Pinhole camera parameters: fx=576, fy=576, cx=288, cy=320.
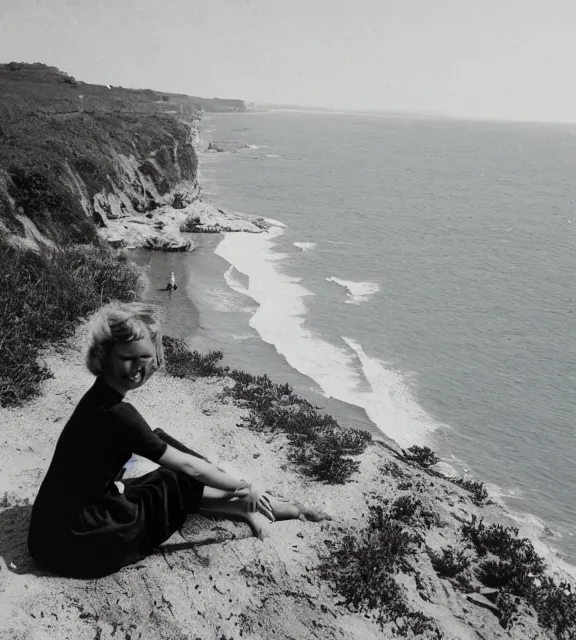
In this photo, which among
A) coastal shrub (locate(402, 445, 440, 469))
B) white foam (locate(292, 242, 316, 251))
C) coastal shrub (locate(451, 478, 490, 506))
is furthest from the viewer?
white foam (locate(292, 242, 316, 251))

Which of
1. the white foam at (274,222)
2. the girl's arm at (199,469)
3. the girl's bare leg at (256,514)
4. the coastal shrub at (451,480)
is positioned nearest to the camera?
the girl's arm at (199,469)

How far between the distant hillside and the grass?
330 inches

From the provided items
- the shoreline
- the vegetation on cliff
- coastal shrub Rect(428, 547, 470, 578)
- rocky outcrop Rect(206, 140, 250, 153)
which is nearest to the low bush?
coastal shrub Rect(428, 547, 470, 578)

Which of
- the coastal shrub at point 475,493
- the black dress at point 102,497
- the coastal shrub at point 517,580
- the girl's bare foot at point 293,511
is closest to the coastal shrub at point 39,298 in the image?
the black dress at point 102,497

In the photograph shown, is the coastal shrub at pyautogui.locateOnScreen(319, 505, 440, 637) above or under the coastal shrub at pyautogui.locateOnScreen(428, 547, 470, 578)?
above

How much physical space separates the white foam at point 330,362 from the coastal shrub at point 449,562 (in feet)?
23.3

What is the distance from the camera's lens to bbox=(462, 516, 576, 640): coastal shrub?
21.4 ft

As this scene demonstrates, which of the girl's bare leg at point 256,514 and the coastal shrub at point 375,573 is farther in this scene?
the coastal shrub at point 375,573

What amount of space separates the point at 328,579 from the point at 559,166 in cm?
11587

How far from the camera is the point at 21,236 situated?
58.3 feet

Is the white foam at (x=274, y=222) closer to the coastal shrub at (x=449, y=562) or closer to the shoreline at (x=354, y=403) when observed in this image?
the shoreline at (x=354, y=403)

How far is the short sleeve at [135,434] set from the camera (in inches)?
166

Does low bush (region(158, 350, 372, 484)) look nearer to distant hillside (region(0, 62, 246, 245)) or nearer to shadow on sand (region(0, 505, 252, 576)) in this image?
shadow on sand (region(0, 505, 252, 576))

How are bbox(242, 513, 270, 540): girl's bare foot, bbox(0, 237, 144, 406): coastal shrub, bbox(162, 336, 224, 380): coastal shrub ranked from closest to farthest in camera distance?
bbox(242, 513, 270, 540): girl's bare foot → bbox(0, 237, 144, 406): coastal shrub → bbox(162, 336, 224, 380): coastal shrub
